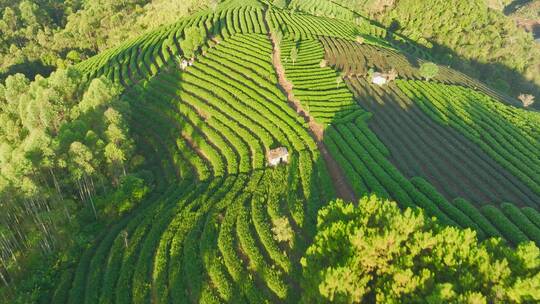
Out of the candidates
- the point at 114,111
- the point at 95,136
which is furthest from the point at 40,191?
the point at 114,111

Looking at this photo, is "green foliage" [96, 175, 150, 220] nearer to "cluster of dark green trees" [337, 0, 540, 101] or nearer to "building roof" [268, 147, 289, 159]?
"building roof" [268, 147, 289, 159]

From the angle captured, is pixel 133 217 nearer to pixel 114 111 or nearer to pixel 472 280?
pixel 114 111

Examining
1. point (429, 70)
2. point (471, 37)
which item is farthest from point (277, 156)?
point (471, 37)

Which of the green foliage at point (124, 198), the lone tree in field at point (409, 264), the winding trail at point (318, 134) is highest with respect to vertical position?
the lone tree in field at point (409, 264)

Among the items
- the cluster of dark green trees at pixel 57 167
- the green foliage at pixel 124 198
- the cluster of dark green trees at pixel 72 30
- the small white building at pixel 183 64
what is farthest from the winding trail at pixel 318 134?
the cluster of dark green trees at pixel 72 30

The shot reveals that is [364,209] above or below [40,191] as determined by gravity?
above

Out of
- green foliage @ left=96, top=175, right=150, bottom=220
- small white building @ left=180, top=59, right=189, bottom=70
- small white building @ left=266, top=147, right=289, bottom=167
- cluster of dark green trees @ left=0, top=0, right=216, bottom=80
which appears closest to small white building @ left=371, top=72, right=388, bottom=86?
small white building @ left=266, top=147, right=289, bottom=167

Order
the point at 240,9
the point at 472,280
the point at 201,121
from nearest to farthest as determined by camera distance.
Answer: the point at 472,280
the point at 201,121
the point at 240,9

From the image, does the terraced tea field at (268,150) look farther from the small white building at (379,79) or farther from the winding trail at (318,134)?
the small white building at (379,79)
